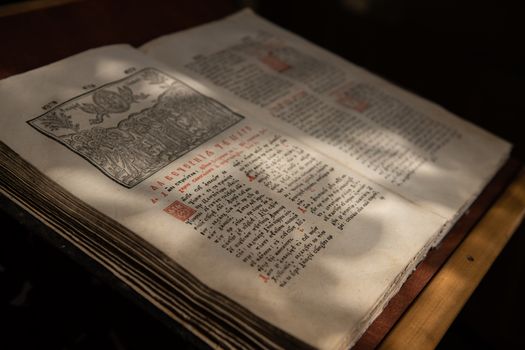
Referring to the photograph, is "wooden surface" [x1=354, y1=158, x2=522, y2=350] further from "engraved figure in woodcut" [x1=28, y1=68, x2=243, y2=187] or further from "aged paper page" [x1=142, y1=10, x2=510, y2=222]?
"engraved figure in woodcut" [x1=28, y1=68, x2=243, y2=187]

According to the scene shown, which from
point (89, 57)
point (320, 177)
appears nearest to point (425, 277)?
point (320, 177)

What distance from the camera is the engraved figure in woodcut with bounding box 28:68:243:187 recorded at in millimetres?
545

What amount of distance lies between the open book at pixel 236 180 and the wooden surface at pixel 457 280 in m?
0.04

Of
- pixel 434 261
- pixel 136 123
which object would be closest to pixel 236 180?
pixel 136 123

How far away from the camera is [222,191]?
1.76 feet

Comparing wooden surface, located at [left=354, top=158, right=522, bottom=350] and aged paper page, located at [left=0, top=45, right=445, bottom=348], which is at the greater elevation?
aged paper page, located at [left=0, top=45, right=445, bottom=348]

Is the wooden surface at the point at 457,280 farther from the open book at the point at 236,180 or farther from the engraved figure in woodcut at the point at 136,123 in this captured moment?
the engraved figure in woodcut at the point at 136,123

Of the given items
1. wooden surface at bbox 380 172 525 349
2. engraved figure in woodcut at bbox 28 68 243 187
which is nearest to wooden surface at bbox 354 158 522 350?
wooden surface at bbox 380 172 525 349

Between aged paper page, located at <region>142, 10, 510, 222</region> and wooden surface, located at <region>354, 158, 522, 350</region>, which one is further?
aged paper page, located at <region>142, 10, 510, 222</region>

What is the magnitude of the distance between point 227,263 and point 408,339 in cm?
21

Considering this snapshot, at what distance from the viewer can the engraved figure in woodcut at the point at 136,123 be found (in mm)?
545

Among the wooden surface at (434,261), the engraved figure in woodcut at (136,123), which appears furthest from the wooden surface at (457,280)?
the engraved figure in woodcut at (136,123)

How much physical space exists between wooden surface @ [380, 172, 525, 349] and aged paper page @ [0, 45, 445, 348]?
38mm

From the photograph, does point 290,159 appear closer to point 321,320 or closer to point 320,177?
point 320,177
